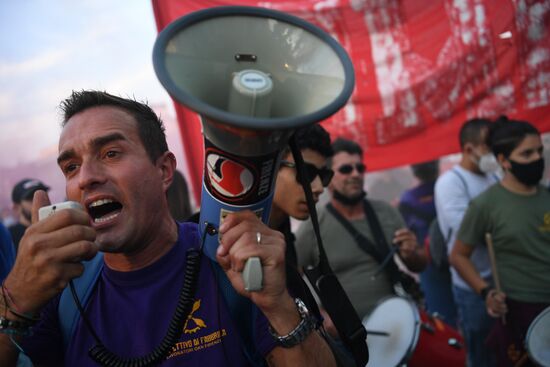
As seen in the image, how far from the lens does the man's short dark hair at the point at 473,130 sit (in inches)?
165

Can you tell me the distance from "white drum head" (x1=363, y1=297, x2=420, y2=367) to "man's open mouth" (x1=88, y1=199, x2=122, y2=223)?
1.88m

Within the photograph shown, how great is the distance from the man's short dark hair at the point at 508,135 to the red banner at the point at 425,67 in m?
0.69

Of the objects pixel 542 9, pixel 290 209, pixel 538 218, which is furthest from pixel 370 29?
pixel 290 209

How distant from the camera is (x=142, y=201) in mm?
1546

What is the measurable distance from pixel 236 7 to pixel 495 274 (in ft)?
9.95

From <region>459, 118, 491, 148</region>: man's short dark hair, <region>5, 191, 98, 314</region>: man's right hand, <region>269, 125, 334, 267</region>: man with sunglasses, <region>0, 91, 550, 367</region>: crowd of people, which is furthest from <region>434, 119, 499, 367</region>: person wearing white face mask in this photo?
<region>5, 191, 98, 314</region>: man's right hand

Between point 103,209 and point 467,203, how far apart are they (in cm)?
344

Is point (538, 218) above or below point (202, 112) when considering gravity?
below

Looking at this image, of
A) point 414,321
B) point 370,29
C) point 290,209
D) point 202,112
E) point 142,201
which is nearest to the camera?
point 202,112

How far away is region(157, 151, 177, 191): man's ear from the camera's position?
1764 mm

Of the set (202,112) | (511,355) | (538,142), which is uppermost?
(202,112)

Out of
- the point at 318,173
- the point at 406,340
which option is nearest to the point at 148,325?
the point at 318,173

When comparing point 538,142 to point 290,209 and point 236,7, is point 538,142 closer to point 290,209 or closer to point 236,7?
point 290,209

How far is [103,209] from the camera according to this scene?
1529mm
